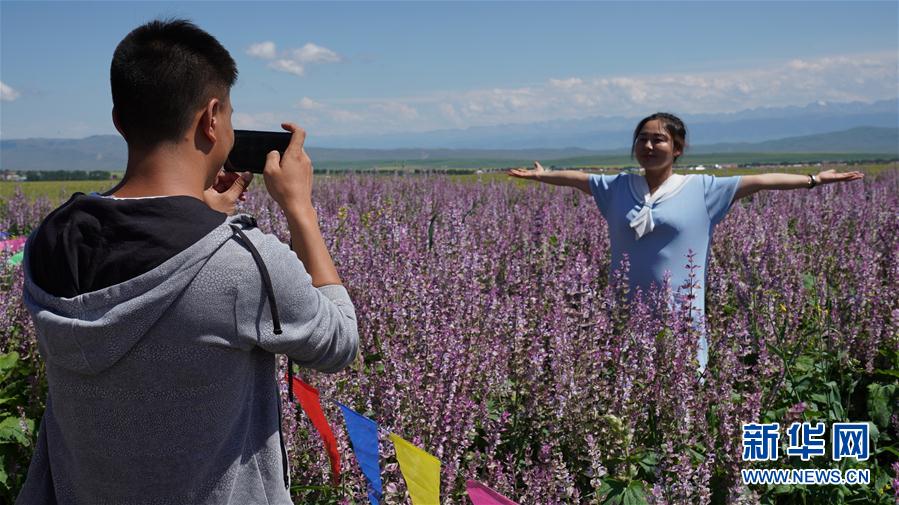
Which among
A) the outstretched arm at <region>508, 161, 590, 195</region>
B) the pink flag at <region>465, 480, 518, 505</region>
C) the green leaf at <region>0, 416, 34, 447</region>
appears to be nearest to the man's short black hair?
the pink flag at <region>465, 480, 518, 505</region>

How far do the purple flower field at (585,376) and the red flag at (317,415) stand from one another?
0.16 meters

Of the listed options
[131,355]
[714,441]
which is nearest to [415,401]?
[714,441]

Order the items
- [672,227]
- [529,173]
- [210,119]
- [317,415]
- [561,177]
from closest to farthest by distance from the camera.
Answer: [210,119], [317,415], [672,227], [529,173], [561,177]

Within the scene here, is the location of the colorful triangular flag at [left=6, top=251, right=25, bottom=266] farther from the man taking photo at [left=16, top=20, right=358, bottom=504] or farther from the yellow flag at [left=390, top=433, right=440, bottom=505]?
the man taking photo at [left=16, top=20, right=358, bottom=504]

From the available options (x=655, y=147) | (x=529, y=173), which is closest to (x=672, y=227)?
(x=655, y=147)

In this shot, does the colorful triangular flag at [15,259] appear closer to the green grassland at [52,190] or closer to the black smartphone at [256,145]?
the black smartphone at [256,145]

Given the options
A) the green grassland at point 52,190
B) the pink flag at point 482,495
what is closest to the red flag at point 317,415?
the pink flag at point 482,495

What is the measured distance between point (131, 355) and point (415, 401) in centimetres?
161

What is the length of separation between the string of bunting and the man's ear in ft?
2.49

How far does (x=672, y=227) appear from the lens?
459 cm

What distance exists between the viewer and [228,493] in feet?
4.95

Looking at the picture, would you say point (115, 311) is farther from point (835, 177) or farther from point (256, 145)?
point (835, 177)

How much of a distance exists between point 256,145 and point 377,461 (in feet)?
3.44

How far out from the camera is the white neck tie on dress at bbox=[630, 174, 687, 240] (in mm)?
4617
